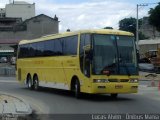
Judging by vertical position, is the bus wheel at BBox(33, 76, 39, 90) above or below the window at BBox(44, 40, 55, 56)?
below

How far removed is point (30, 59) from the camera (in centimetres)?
3100

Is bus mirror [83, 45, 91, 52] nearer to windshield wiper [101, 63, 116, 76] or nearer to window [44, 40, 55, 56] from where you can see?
windshield wiper [101, 63, 116, 76]

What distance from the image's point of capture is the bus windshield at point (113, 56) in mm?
22172

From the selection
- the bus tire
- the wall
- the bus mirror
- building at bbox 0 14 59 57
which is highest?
the wall

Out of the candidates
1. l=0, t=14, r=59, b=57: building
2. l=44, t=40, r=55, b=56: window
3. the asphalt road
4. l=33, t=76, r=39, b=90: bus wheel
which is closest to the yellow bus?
the asphalt road

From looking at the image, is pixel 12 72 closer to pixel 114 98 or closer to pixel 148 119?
pixel 114 98

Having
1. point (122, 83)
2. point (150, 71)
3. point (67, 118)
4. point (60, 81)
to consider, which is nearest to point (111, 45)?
point (122, 83)

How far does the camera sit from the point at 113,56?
883 inches

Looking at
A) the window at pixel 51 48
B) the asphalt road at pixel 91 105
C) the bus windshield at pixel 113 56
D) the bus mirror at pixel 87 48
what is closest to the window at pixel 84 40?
the bus mirror at pixel 87 48

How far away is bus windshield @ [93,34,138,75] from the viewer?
22172mm

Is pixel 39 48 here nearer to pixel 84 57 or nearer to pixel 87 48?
pixel 84 57

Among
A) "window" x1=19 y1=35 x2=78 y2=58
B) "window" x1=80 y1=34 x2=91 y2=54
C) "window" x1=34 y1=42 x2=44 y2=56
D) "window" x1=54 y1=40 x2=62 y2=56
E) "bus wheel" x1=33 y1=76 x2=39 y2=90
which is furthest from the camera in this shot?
"bus wheel" x1=33 y1=76 x2=39 y2=90

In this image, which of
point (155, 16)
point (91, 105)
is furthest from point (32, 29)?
point (91, 105)

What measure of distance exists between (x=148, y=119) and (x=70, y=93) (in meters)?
11.9
